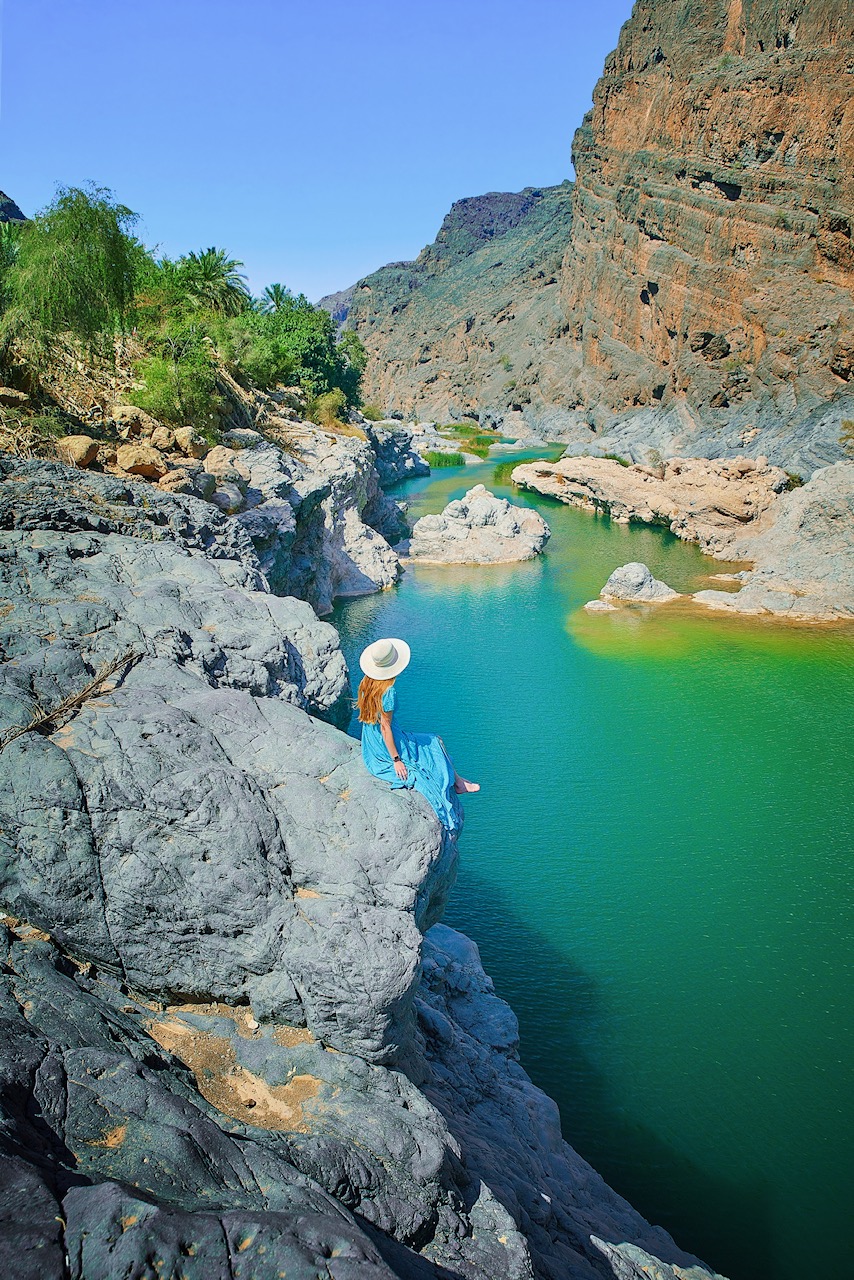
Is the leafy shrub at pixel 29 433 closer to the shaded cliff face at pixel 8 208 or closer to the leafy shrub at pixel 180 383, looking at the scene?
the leafy shrub at pixel 180 383

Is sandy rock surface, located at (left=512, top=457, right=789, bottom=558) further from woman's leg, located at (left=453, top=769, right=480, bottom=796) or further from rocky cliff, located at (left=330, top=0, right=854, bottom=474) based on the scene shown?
woman's leg, located at (left=453, top=769, right=480, bottom=796)

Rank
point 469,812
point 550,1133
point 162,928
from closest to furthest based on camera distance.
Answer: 1. point 162,928
2. point 550,1133
3. point 469,812

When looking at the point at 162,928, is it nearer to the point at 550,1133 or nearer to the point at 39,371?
the point at 550,1133

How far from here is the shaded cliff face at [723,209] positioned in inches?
1587

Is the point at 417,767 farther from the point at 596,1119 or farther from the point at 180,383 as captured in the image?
the point at 180,383

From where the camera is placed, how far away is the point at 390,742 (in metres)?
5.95

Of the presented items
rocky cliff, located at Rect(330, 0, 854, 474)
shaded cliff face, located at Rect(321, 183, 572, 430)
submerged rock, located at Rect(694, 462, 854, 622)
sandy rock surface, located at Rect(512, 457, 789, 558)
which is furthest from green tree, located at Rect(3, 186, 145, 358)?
shaded cliff face, located at Rect(321, 183, 572, 430)

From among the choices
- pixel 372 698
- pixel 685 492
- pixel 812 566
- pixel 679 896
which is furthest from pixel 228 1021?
pixel 685 492

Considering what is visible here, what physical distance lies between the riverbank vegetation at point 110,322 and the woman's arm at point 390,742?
11.5 m

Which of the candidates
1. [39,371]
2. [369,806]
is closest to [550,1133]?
[369,806]

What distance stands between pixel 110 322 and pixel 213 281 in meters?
15.2

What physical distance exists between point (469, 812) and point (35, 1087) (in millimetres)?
10239

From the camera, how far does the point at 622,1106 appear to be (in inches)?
343

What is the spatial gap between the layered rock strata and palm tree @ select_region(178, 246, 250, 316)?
26847 mm
